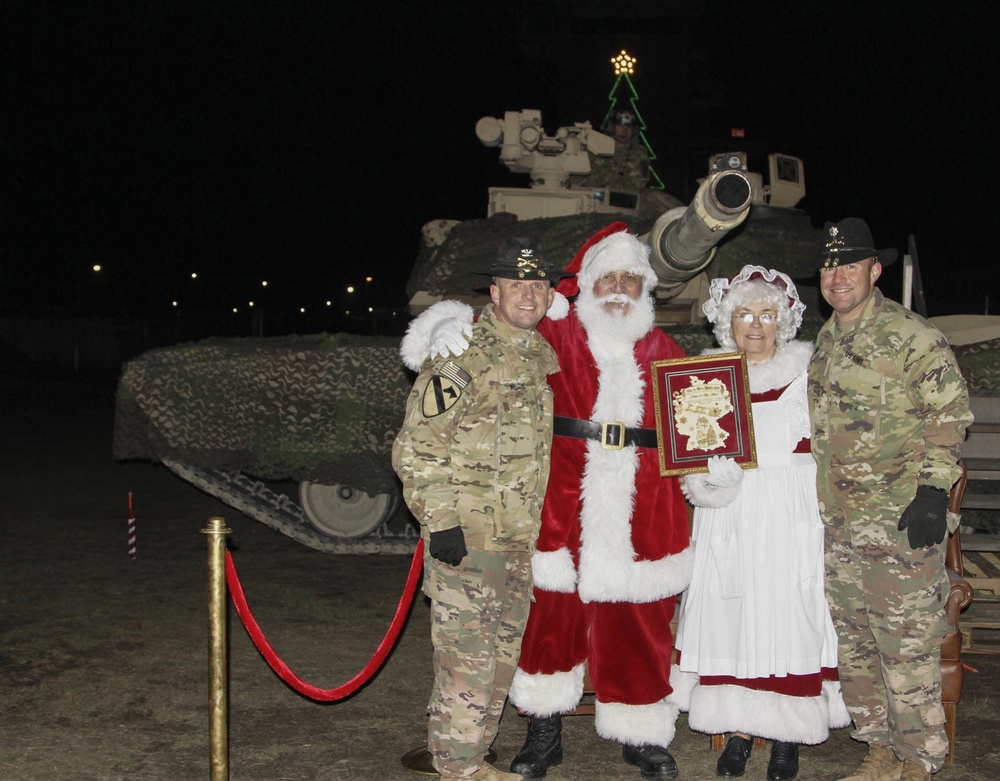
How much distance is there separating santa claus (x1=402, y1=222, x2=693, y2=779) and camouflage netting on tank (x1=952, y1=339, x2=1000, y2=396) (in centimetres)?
335

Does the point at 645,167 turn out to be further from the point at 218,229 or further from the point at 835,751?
the point at 218,229

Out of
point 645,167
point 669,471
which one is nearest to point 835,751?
point 669,471

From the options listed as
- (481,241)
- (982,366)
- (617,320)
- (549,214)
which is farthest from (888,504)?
(549,214)

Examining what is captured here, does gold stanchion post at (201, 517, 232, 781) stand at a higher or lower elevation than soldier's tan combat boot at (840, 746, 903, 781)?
higher

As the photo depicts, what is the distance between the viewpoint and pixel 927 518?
3.79 metres

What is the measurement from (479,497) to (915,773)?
77.7 inches

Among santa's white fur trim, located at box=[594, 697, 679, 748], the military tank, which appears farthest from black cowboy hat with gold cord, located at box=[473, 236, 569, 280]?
the military tank

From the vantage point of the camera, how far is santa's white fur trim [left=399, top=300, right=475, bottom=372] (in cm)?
408

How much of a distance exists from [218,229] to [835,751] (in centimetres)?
4119

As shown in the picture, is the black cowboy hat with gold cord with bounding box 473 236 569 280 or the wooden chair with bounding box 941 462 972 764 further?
the wooden chair with bounding box 941 462 972 764

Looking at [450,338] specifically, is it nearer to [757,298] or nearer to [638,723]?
[757,298]

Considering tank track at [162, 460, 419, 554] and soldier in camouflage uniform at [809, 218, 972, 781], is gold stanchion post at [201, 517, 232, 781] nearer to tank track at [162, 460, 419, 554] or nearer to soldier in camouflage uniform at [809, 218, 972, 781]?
soldier in camouflage uniform at [809, 218, 972, 781]

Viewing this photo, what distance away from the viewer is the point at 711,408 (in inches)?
160

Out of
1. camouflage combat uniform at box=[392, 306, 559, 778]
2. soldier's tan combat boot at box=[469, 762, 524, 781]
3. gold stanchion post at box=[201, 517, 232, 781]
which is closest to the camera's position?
gold stanchion post at box=[201, 517, 232, 781]
